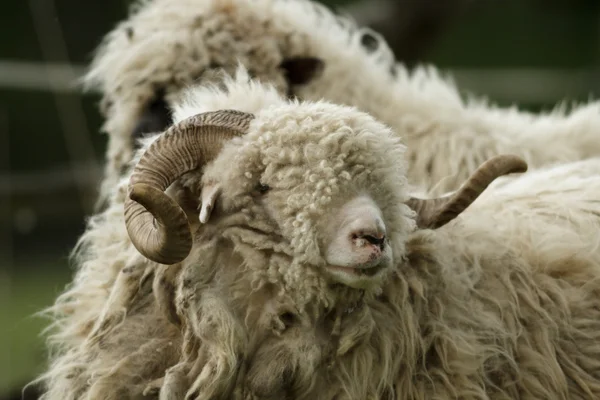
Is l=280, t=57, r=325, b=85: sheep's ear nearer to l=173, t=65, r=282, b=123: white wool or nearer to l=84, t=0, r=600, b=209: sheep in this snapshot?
l=84, t=0, r=600, b=209: sheep

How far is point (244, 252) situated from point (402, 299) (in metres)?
0.53

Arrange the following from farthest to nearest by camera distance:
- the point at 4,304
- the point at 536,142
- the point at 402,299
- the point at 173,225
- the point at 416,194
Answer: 1. the point at 4,304
2. the point at 536,142
3. the point at 416,194
4. the point at 402,299
5. the point at 173,225

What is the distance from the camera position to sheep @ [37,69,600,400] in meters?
2.96

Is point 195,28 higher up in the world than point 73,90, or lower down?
higher up

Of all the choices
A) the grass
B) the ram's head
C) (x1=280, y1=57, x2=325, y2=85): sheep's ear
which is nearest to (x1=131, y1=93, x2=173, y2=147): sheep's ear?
(x1=280, y1=57, x2=325, y2=85): sheep's ear

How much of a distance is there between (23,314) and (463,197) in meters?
7.86

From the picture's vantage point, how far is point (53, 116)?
14.0m

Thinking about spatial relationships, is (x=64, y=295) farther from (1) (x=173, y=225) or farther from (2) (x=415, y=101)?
(2) (x=415, y=101)

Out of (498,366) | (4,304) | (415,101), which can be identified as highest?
(498,366)

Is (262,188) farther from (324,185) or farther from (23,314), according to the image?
(23,314)

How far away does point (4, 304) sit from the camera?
10398 millimetres

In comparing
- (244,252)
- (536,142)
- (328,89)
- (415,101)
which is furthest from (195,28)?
(244,252)

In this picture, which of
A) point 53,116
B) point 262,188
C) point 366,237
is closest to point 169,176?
point 262,188

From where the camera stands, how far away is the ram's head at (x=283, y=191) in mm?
2896
